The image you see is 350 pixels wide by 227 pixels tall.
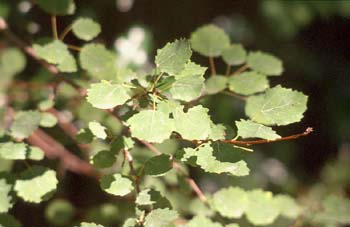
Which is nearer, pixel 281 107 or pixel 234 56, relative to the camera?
pixel 281 107

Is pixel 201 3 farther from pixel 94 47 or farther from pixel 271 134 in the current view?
pixel 271 134

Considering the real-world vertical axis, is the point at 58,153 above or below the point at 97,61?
below

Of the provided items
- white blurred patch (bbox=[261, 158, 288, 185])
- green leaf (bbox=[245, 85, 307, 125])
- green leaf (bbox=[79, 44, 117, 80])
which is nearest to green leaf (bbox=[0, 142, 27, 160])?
green leaf (bbox=[79, 44, 117, 80])

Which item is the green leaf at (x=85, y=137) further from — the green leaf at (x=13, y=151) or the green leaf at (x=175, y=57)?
the green leaf at (x=175, y=57)

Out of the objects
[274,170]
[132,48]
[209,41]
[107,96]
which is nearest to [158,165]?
[107,96]

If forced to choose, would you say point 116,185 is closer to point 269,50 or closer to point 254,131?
point 254,131

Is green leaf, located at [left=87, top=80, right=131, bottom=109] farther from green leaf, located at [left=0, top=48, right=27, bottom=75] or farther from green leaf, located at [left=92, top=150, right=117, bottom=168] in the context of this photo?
green leaf, located at [left=0, top=48, right=27, bottom=75]

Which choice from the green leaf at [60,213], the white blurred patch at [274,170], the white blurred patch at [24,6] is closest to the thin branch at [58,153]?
the green leaf at [60,213]
